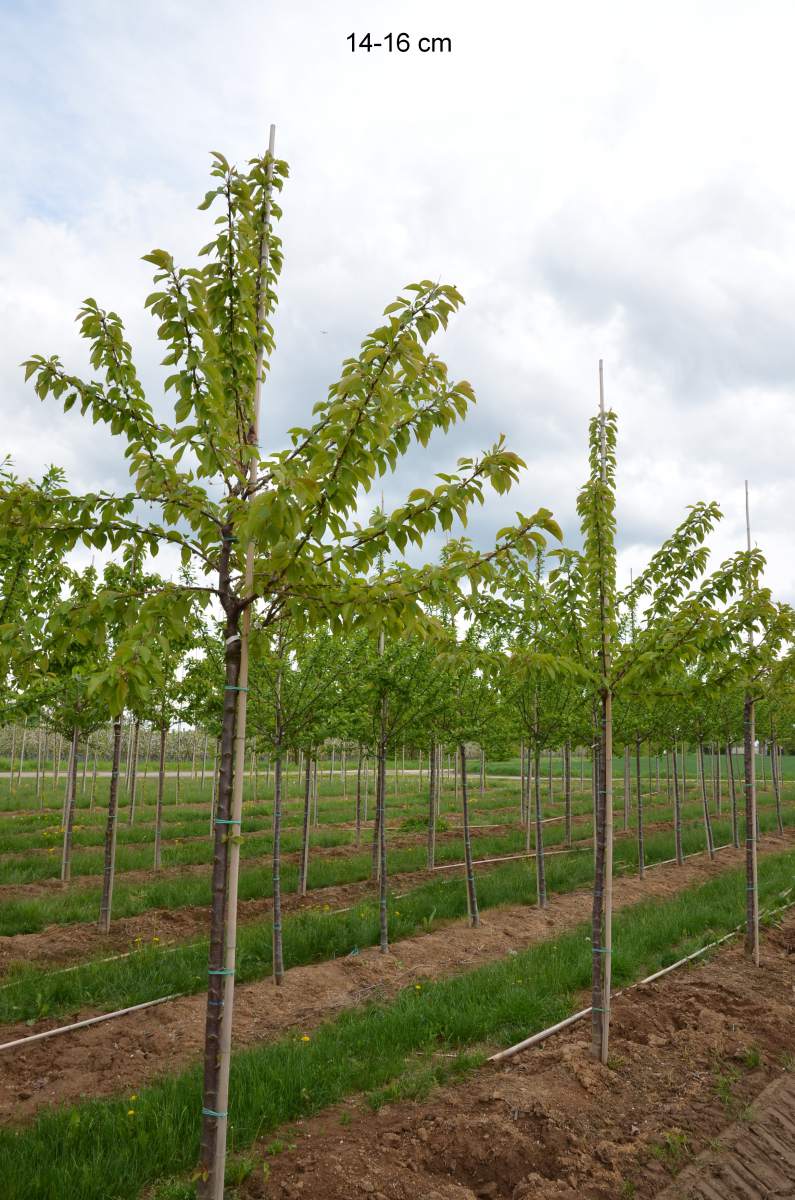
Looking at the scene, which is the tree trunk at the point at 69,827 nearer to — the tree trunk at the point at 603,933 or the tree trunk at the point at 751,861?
the tree trunk at the point at 603,933

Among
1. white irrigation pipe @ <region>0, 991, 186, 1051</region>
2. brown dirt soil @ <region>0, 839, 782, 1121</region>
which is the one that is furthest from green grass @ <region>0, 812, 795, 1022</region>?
brown dirt soil @ <region>0, 839, 782, 1121</region>

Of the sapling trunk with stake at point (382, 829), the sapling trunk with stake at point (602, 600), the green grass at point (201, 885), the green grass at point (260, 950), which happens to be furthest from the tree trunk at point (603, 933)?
the green grass at point (201, 885)

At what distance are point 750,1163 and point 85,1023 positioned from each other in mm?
5521

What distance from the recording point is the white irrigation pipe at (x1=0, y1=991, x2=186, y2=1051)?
643 cm

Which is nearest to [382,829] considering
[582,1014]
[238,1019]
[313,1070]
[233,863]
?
[238,1019]

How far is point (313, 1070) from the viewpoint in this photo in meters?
5.54

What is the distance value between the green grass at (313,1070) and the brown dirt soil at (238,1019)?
1.67 feet

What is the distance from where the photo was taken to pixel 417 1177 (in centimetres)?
434

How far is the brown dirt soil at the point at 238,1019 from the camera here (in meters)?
5.82

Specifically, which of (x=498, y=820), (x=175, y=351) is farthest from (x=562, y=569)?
(x=498, y=820)

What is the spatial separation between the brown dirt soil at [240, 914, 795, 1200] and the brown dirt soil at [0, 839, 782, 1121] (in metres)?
1.88

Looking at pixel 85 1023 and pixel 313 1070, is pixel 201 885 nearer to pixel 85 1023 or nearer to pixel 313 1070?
pixel 85 1023

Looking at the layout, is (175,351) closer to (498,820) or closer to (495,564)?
(495,564)

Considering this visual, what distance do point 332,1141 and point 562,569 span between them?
14.6ft
